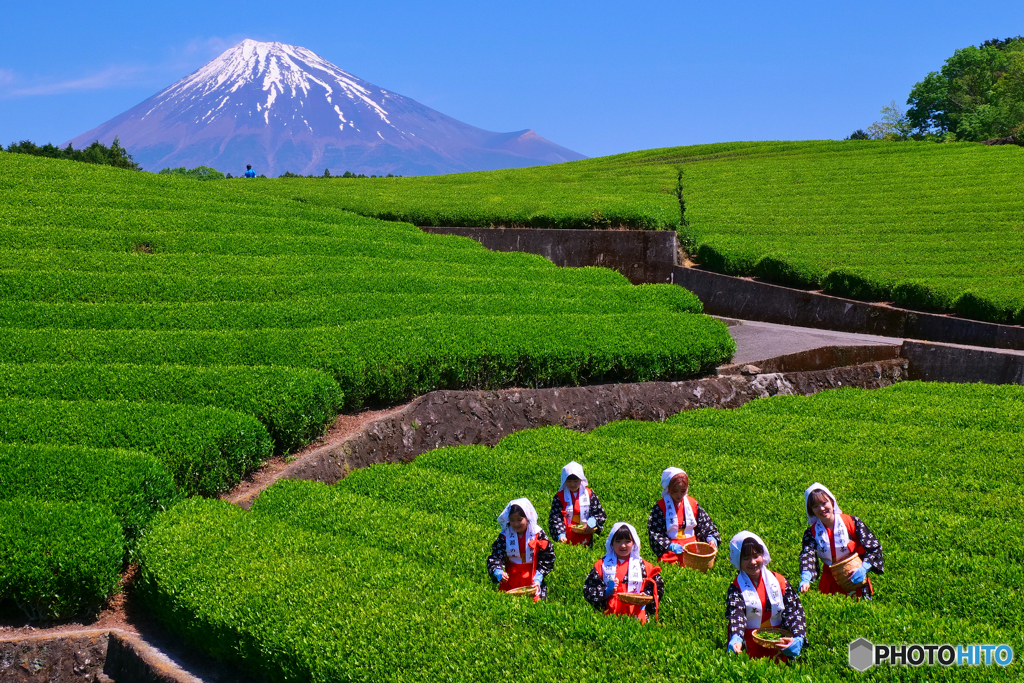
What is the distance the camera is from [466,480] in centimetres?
977

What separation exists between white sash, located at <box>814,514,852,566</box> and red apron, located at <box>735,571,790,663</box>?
2.83ft

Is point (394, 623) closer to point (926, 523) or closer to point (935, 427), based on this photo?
point (926, 523)

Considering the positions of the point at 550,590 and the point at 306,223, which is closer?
the point at 550,590

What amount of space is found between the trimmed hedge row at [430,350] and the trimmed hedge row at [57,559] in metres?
5.07

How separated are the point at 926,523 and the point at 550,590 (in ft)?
13.2

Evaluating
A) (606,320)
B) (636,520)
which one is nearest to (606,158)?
(606,320)

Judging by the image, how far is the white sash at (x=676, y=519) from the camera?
265 inches

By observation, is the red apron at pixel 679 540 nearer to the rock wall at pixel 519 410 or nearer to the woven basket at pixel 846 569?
the woven basket at pixel 846 569

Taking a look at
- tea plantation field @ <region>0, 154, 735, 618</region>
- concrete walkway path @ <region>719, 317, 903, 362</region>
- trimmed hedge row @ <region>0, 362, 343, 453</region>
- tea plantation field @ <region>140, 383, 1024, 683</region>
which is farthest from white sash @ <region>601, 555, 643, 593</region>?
concrete walkway path @ <region>719, 317, 903, 362</region>

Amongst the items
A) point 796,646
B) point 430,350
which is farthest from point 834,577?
point 430,350

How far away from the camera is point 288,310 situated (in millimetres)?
15117

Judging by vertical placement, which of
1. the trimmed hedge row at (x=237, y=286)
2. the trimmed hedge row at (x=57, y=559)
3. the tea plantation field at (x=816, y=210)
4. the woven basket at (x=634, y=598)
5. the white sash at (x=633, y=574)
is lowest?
the trimmed hedge row at (x=57, y=559)

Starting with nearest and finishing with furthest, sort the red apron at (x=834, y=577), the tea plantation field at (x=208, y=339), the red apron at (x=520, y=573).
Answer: the red apron at (x=834, y=577) → the red apron at (x=520, y=573) → the tea plantation field at (x=208, y=339)

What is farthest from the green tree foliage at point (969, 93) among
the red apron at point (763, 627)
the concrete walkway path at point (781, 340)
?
the red apron at point (763, 627)
